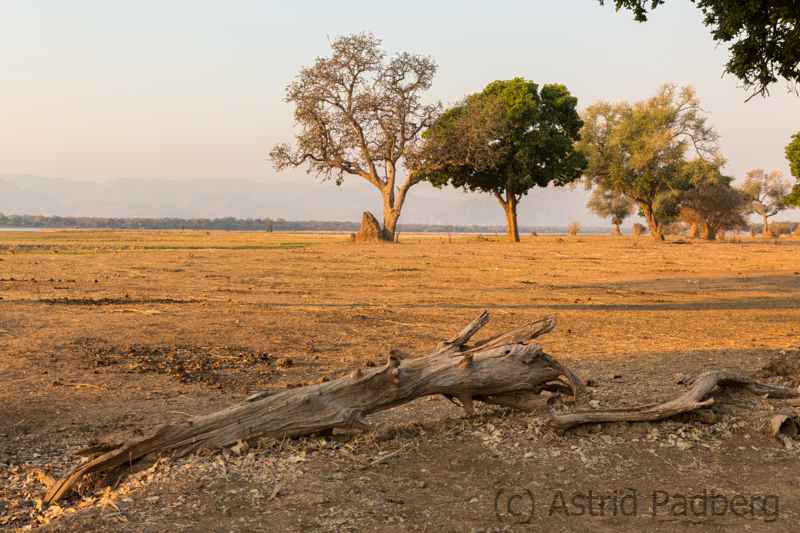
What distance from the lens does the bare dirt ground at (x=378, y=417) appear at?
12.2ft

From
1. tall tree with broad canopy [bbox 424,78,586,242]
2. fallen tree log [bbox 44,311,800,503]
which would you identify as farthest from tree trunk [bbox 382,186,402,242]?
fallen tree log [bbox 44,311,800,503]

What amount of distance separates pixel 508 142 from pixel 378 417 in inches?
1438

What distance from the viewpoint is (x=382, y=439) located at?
4.72 m

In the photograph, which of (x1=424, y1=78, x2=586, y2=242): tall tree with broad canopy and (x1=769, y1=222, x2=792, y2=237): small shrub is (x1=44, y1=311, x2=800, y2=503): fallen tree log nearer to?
(x1=424, y1=78, x2=586, y2=242): tall tree with broad canopy

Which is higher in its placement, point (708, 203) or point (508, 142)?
point (508, 142)

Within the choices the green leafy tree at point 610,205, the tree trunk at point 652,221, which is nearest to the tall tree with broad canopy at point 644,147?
the tree trunk at point 652,221

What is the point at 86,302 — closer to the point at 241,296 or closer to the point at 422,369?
the point at 241,296

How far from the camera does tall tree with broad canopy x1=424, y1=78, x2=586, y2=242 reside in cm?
3744

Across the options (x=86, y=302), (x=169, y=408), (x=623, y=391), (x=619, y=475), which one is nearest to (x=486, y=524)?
(x=619, y=475)

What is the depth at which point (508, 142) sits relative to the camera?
39.9 metres

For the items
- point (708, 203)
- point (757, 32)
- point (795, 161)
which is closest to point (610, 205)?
point (708, 203)

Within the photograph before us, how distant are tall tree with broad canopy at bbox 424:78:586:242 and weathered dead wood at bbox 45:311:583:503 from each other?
107ft

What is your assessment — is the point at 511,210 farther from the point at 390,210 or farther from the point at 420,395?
the point at 420,395

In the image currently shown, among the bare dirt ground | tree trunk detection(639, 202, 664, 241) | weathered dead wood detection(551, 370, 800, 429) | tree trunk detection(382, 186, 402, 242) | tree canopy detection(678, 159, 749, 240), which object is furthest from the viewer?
tree canopy detection(678, 159, 749, 240)
